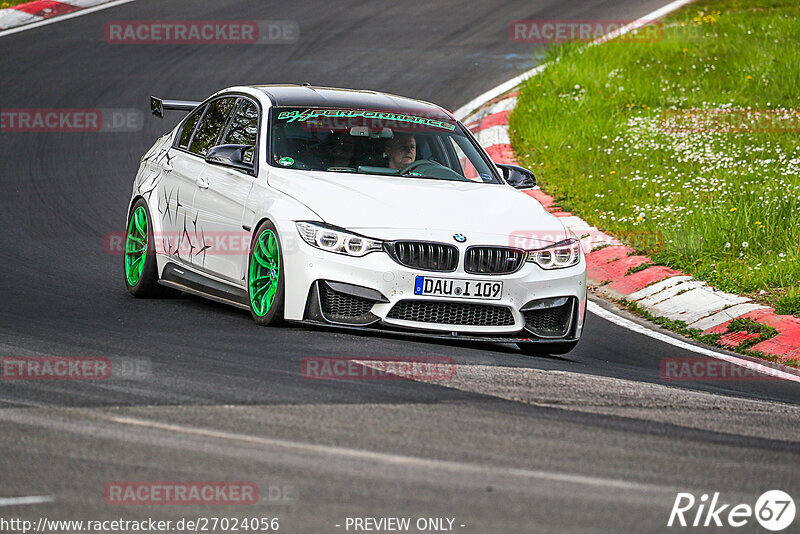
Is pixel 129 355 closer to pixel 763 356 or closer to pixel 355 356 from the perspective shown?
pixel 355 356

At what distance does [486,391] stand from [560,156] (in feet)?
32.7

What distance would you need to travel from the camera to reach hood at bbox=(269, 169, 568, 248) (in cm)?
764

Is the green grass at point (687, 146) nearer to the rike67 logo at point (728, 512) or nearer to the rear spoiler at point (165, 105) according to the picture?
the rear spoiler at point (165, 105)

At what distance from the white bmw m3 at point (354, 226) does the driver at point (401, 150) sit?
1 centimetres

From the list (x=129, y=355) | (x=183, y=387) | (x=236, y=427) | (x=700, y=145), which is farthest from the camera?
(x=700, y=145)

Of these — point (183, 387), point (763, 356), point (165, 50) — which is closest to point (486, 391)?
point (183, 387)

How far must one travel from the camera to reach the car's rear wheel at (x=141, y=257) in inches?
371

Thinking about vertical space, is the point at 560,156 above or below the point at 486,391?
below

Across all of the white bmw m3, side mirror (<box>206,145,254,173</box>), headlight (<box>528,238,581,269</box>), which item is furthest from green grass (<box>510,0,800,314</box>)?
side mirror (<box>206,145,254,173</box>)

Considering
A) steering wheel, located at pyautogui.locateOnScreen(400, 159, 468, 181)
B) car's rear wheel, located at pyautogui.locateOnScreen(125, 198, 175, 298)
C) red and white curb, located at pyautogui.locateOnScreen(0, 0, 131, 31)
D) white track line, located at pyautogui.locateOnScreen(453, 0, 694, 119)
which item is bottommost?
white track line, located at pyautogui.locateOnScreen(453, 0, 694, 119)

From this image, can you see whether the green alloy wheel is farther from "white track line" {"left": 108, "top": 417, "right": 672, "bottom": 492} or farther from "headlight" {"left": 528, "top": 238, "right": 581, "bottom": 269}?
"white track line" {"left": 108, "top": 417, "right": 672, "bottom": 492}

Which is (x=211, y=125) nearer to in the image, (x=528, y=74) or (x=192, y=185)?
(x=192, y=185)

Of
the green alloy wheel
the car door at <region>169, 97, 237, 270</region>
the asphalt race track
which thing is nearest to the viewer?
the asphalt race track

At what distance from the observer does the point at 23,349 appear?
6.70m
